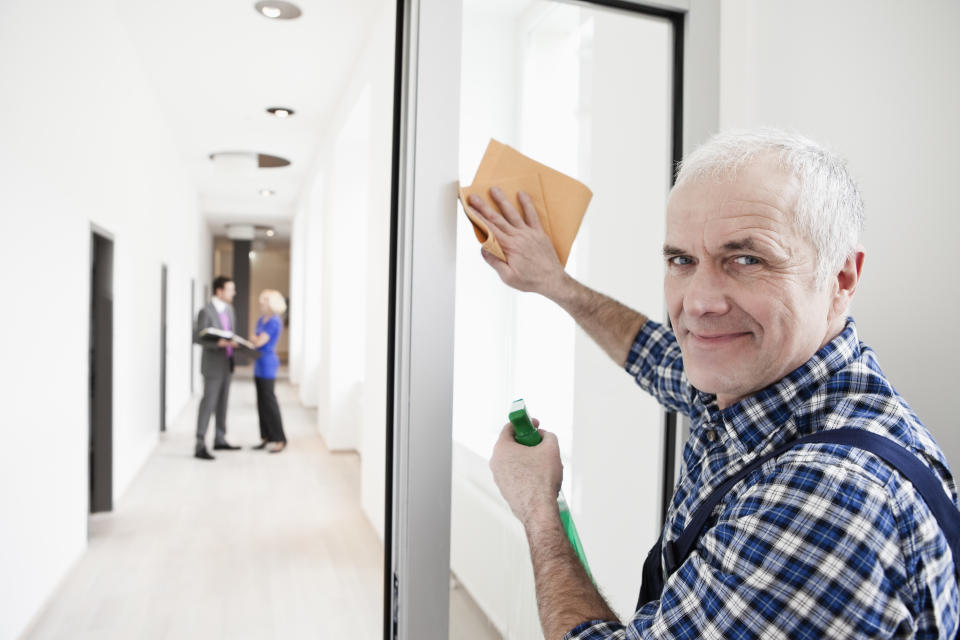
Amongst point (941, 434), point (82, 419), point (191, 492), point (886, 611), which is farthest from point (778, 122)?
point (191, 492)

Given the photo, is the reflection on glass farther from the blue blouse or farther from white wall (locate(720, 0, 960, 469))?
the blue blouse

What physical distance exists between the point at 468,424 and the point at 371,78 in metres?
3.70

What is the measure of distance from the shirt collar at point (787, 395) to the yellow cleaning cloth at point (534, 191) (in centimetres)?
39

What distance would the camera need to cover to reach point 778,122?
1.18 metres

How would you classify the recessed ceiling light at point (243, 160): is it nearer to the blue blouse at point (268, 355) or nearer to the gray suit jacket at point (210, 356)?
the gray suit jacket at point (210, 356)

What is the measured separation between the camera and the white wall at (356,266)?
3.82 metres

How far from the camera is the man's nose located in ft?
2.51

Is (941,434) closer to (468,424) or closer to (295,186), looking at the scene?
(468,424)

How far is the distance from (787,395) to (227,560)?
11.2ft

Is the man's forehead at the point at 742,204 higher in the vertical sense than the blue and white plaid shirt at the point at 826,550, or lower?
higher

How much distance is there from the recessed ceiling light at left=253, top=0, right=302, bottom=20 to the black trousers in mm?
3004

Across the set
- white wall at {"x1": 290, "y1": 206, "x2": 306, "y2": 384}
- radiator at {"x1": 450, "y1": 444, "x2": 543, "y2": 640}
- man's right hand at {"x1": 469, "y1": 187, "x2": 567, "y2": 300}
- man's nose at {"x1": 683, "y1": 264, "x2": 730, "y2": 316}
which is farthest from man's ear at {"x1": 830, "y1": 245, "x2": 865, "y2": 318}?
white wall at {"x1": 290, "y1": 206, "x2": 306, "y2": 384}

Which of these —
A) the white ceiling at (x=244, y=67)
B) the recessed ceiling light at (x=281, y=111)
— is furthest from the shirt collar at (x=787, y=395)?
the recessed ceiling light at (x=281, y=111)

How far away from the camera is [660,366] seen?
1.09 meters
